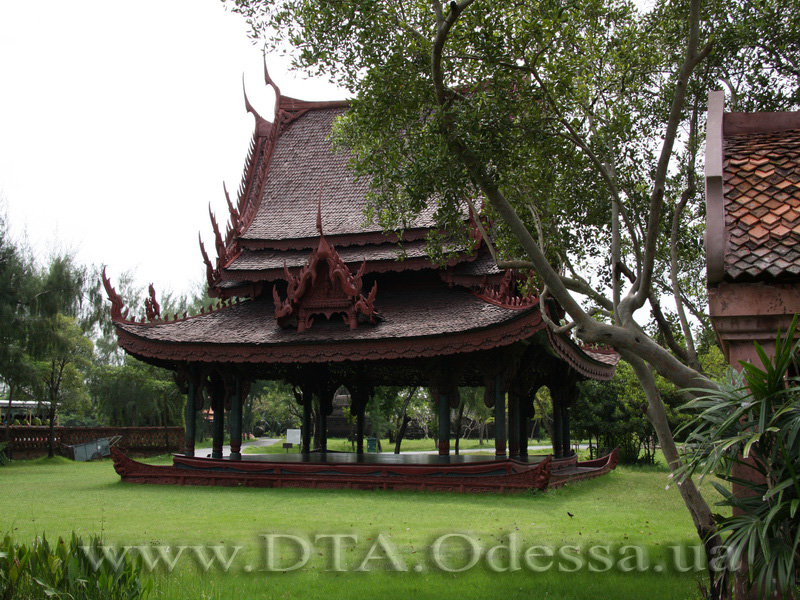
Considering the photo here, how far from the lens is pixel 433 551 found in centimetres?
866

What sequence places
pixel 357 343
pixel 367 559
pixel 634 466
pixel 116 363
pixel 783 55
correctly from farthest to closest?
pixel 116 363, pixel 634 466, pixel 357 343, pixel 783 55, pixel 367 559

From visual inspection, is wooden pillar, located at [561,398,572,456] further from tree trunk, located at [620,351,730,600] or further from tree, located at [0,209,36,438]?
tree, located at [0,209,36,438]

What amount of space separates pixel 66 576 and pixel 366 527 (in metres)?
5.12

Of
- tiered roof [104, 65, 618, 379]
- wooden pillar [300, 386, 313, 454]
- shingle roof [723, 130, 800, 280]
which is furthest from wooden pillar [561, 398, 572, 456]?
shingle roof [723, 130, 800, 280]

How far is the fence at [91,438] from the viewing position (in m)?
31.2

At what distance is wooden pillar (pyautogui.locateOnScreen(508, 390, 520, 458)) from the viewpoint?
56.5 feet

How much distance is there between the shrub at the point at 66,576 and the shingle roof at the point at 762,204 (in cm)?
527

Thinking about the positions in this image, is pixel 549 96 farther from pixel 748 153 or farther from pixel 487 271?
pixel 487 271

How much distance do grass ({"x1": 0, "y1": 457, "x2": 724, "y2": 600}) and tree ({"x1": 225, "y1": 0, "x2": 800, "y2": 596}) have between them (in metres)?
2.01

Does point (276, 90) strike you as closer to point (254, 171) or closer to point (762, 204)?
point (254, 171)

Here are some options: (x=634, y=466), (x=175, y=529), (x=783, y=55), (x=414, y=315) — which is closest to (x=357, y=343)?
(x=414, y=315)

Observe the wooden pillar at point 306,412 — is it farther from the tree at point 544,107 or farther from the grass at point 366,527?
the tree at point 544,107

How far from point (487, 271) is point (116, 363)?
4547 cm

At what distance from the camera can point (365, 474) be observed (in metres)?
16.9
